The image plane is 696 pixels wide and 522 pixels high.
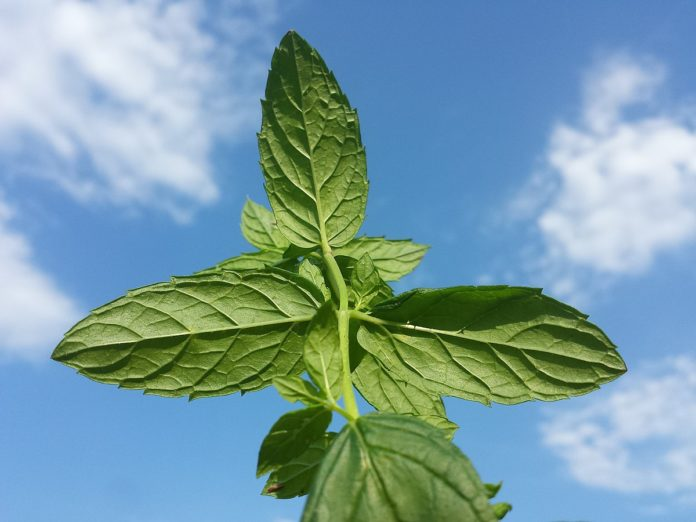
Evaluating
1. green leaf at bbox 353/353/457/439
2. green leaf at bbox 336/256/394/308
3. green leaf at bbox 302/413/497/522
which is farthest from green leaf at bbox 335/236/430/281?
green leaf at bbox 302/413/497/522

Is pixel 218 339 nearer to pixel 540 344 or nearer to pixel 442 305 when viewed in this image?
pixel 442 305

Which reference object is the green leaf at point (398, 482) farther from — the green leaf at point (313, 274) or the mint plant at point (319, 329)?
the green leaf at point (313, 274)

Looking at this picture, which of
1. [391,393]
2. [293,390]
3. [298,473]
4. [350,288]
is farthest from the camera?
[350,288]

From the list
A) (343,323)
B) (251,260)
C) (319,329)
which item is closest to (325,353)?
(319,329)

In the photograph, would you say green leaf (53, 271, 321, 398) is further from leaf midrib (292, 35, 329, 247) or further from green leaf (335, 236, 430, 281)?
green leaf (335, 236, 430, 281)

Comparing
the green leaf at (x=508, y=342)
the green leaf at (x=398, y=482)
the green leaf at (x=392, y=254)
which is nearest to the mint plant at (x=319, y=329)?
the green leaf at (x=508, y=342)

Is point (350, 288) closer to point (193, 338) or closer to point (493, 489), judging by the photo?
point (193, 338)
